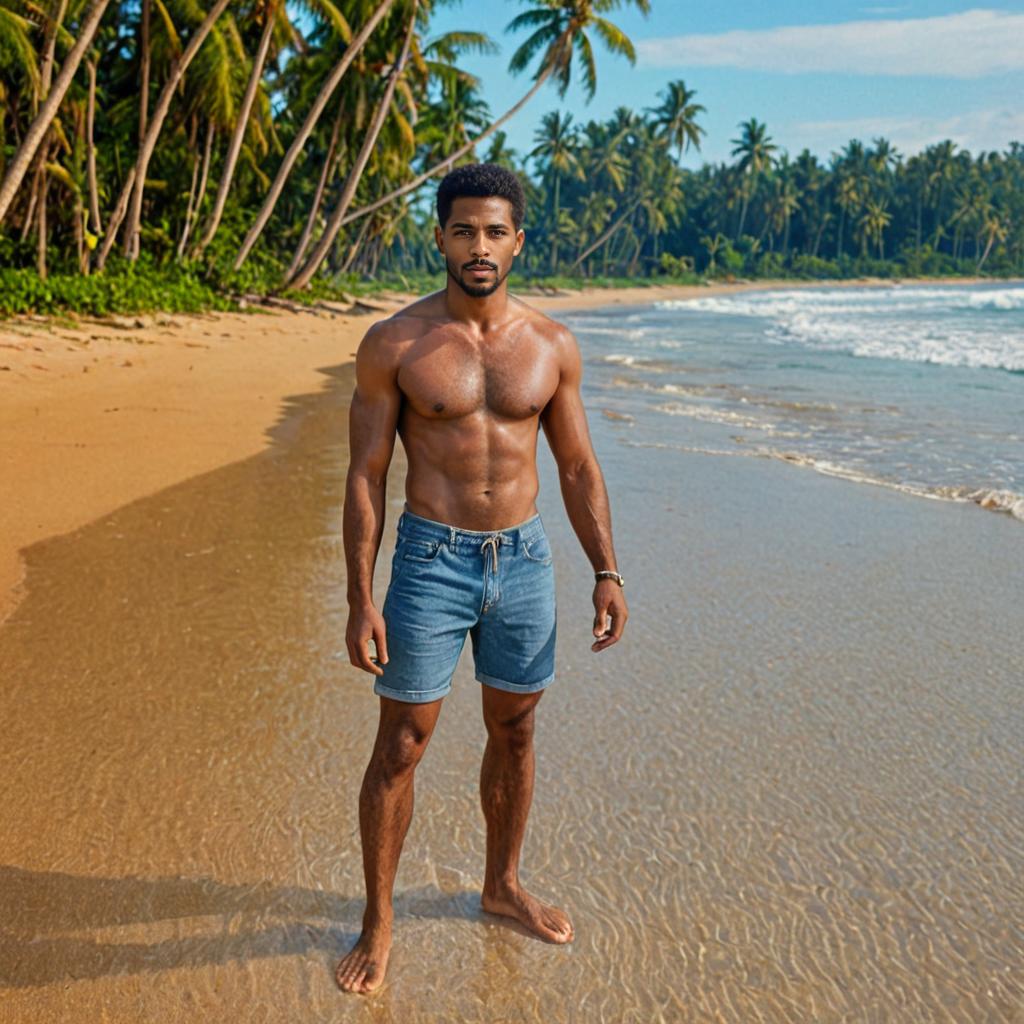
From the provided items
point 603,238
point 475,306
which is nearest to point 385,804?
point 475,306

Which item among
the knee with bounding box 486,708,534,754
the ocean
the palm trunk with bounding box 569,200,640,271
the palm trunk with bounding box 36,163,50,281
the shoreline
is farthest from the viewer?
the palm trunk with bounding box 569,200,640,271

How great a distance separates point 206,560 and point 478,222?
3.35m

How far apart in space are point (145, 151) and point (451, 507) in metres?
19.2

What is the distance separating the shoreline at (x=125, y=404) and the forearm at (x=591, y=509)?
2824 millimetres

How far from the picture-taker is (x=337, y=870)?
2.63 metres

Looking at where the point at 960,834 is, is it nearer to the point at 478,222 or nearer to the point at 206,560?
the point at 478,222

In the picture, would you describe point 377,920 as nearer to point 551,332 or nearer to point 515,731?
point 515,731

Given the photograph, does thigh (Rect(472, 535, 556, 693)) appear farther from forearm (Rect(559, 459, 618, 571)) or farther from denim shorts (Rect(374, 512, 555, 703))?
→ forearm (Rect(559, 459, 618, 571))

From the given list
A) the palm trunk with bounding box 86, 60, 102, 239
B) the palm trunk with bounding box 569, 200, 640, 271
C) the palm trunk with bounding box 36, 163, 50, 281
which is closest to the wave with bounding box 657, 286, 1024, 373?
the palm trunk with bounding box 86, 60, 102, 239

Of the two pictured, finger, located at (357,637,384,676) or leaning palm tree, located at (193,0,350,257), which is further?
leaning palm tree, located at (193,0,350,257)

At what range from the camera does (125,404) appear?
31.5 feet

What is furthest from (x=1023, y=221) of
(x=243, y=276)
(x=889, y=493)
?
(x=889, y=493)

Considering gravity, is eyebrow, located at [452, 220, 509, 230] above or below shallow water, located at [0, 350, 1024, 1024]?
above

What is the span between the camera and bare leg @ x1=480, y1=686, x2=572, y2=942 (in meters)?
2.43
